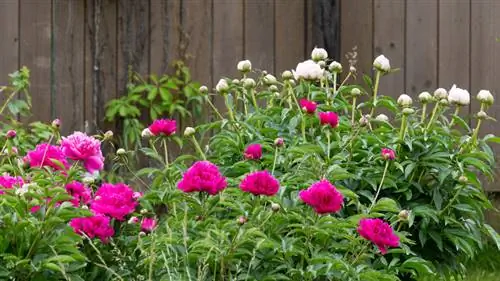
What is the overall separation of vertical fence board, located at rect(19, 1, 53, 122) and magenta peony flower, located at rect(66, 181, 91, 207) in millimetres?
2851

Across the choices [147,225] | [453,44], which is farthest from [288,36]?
[147,225]

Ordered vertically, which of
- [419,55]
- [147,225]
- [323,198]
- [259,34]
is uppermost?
[259,34]

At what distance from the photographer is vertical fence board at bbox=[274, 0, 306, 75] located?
5.23 m

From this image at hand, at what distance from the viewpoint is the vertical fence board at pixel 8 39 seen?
5.18 metres

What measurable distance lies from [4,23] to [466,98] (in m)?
2.91

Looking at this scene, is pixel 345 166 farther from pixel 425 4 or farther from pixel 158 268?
pixel 425 4

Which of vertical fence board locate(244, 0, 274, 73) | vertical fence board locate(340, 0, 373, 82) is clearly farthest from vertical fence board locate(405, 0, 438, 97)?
vertical fence board locate(244, 0, 274, 73)

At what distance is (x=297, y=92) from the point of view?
10.2ft

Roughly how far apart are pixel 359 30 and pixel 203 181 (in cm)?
324

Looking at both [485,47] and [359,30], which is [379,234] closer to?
[359,30]

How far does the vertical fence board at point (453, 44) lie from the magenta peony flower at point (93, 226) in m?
3.29

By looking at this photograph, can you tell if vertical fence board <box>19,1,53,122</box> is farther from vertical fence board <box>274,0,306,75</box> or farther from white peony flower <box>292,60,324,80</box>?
white peony flower <box>292,60,324,80</box>

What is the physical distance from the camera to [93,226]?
2244mm

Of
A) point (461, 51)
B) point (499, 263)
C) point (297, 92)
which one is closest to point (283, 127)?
point (297, 92)
